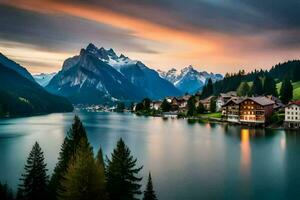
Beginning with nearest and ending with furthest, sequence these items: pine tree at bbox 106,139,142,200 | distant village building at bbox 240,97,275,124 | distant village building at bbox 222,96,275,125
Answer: pine tree at bbox 106,139,142,200, distant village building at bbox 240,97,275,124, distant village building at bbox 222,96,275,125

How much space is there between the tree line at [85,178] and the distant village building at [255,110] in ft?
322

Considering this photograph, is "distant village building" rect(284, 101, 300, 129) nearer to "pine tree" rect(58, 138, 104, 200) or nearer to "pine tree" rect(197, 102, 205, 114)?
"pine tree" rect(197, 102, 205, 114)

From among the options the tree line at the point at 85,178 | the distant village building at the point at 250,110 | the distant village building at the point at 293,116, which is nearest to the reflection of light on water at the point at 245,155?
the tree line at the point at 85,178

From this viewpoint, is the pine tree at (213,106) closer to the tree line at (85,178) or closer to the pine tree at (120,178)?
the tree line at (85,178)

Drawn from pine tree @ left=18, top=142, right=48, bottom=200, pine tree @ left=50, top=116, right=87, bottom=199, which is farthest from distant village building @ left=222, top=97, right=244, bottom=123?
pine tree @ left=18, top=142, right=48, bottom=200

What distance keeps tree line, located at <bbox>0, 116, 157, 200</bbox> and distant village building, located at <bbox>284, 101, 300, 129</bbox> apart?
9091 centimetres

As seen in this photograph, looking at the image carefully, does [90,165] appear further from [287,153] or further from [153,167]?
[287,153]

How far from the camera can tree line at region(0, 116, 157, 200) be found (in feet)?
96.3

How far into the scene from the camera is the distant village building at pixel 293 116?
383 feet

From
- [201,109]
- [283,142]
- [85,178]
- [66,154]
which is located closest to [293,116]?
[283,142]

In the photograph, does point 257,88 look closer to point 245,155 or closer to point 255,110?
point 255,110

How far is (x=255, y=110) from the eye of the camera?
130m

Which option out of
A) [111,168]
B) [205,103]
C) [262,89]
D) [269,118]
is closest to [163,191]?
[111,168]

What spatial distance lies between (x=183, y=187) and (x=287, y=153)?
32005mm
